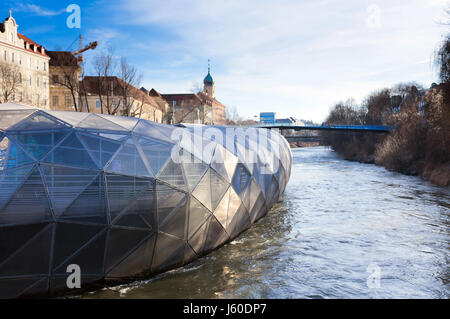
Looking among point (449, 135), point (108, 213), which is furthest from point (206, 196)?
point (449, 135)

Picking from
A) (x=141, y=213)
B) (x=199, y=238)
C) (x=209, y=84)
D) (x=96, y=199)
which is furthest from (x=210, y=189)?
(x=209, y=84)

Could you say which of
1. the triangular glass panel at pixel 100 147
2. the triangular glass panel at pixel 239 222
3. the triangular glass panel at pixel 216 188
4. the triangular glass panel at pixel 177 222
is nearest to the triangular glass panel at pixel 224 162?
the triangular glass panel at pixel 216 188

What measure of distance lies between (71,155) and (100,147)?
68 centimetres

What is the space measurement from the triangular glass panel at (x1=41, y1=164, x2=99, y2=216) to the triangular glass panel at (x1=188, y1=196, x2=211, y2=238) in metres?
2.74

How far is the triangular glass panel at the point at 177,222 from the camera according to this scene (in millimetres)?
8305

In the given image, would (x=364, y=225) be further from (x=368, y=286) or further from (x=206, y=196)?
(x=206, y=196)

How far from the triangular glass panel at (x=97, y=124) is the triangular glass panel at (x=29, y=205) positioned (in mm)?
1787

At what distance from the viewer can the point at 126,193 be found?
25.1 ft

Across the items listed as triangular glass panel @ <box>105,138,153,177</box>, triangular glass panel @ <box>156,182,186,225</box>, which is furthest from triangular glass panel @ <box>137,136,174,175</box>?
triangular glass panel @ <box>156,182,186,225</box>

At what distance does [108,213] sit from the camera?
24.2ft

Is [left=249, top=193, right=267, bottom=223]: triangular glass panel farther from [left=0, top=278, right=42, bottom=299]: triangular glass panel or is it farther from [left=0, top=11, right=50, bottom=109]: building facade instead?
[left=0, top=11, right=50, bottom=109]: building facade

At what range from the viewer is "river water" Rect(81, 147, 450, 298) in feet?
27.3
